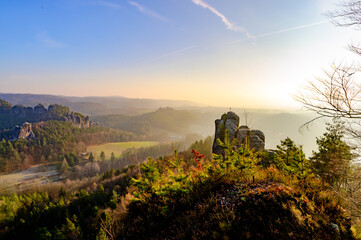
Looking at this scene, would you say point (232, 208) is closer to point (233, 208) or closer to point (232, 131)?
point (233, 208)

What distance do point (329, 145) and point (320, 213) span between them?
12680mm

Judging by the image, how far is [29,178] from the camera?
84.8 m

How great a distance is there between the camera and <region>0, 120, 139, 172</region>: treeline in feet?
332

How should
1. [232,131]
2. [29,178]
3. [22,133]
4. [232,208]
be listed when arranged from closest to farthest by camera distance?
[232,208] < [232,131] < [29,178] < [22,133]

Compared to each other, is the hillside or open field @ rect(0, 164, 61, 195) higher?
the hillside

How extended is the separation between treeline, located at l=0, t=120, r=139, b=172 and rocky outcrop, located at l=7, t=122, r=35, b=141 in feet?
13.0

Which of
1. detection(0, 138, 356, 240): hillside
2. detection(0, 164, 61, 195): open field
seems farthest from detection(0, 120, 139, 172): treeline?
detection(0, 138, 356, 240): hillside

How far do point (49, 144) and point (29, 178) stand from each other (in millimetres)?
44297

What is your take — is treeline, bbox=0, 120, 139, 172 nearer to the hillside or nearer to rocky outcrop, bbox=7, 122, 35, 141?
rocky outcrop, bbox=7, 122, 35, 141

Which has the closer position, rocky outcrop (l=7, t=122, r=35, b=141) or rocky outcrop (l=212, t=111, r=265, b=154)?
rocky outcrop (l=212, t=111, r=265, b=154)

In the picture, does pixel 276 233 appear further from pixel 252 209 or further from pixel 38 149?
pixel 38 149

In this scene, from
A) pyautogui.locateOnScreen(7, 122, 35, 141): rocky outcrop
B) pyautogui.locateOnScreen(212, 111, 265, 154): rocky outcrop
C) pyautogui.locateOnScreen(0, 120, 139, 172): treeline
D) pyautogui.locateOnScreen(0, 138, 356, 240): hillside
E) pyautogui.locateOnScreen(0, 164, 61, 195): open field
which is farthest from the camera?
pyautogui.locateOnScreen(7, 122, 35, 141): rocky outcrop

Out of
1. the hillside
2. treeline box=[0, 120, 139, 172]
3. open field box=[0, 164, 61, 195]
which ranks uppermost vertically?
the hillside

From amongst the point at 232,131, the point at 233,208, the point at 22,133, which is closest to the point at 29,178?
the point at 22,133
